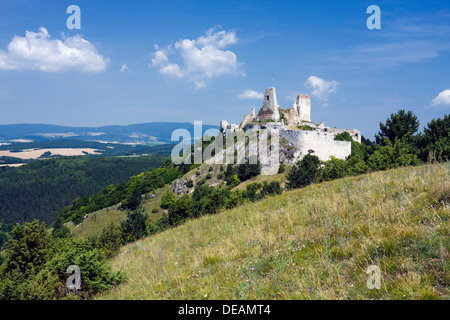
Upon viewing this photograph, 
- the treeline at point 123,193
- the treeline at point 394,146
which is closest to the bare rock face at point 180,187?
the treeline at point 123,193

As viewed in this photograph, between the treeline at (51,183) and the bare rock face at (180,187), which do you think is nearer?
the bare rock face at (180,187)

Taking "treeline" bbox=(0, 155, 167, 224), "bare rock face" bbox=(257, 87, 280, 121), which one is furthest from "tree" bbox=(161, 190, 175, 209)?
"treeline" bbox=(0, 155, 167, 224)

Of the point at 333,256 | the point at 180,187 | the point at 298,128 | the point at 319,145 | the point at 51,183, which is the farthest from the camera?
the point at 51,183

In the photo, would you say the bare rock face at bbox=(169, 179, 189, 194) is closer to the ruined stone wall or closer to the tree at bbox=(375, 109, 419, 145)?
the ruined stone wall

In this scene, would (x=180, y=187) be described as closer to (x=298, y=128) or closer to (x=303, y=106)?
(x=298, y=128)

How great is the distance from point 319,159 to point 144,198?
147 feet

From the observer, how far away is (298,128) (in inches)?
2547

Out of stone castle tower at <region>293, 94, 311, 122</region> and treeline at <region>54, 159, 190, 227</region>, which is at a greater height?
stone castle tower at <region>293, 94, 311, 122</region>

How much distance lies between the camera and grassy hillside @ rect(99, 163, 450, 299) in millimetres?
3709

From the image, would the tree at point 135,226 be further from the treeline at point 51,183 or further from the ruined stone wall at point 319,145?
the treeline at point 51,183

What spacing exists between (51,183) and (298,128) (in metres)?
161

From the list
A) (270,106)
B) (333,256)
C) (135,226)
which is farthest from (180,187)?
(333,256)

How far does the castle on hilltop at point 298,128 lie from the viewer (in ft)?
173
